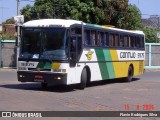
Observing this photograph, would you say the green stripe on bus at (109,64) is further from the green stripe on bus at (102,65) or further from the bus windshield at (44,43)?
the bus windshield at (44,43)

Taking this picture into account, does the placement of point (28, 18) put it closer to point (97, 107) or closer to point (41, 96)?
point (41, 96)

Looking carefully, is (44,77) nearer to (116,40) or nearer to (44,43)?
(44,43)

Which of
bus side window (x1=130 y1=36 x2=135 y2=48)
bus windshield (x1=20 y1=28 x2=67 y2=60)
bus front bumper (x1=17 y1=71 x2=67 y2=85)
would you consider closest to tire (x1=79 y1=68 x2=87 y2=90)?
bus front bumper (x1=17 y1=71 x2=67 y2=85)

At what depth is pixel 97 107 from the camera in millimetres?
13008

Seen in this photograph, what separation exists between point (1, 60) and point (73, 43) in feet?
56.2

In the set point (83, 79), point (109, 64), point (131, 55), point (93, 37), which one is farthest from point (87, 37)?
point (131, 55)

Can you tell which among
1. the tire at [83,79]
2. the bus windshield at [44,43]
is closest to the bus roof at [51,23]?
the bus windshield at [44,43]

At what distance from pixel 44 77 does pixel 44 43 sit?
1.35m

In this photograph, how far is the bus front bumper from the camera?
658 inches

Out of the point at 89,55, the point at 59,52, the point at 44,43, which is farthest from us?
the point at 89,55

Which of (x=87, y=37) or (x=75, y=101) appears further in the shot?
(x=87, y=37)

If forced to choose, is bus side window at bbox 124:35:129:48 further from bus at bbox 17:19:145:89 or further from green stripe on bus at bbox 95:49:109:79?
bus at bbox 17:19:145:89

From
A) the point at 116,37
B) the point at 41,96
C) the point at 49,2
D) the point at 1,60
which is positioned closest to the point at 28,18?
the point at 49,2

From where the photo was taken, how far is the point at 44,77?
1695 centimetres
